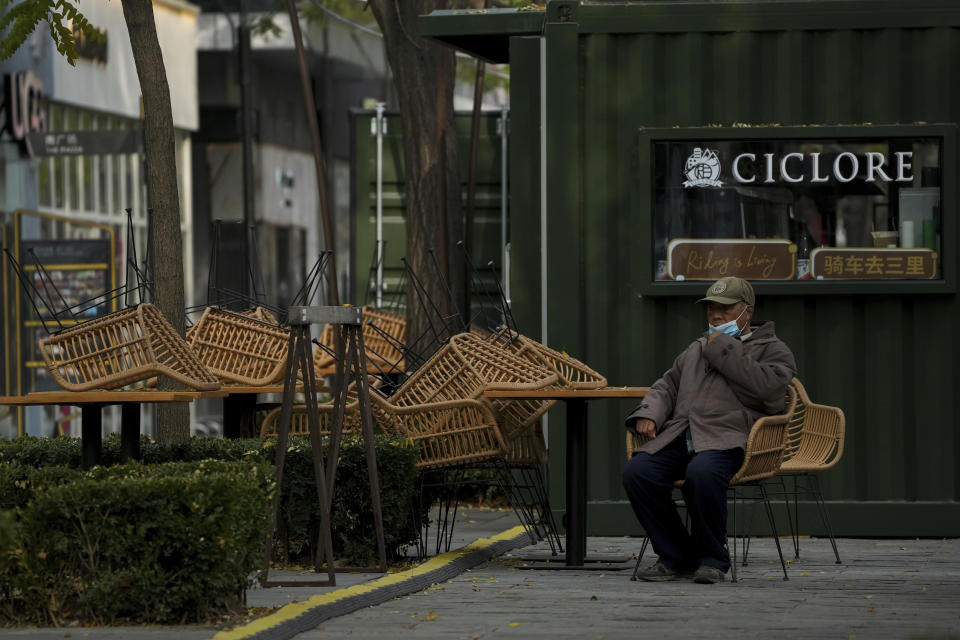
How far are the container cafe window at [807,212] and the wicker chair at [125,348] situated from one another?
3.88 m

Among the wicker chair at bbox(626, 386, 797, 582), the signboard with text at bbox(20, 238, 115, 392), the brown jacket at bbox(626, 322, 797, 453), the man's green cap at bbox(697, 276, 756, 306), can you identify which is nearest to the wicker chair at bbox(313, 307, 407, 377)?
the signboard with text at bbox(20, 238, 115, 392)

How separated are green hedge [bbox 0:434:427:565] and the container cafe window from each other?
2.90 metres

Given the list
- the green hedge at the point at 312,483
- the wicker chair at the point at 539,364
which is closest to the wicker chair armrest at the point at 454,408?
the green hedge at the point at 312,483

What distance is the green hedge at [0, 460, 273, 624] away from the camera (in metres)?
7.23

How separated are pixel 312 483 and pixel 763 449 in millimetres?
2186

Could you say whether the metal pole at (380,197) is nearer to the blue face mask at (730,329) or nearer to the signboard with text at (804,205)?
the signboard with text at (804,205)

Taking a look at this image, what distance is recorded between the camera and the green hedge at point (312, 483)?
947cm

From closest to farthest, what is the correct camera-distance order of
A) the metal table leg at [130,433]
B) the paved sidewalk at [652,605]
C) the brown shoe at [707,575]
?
the paved sidewalk at [652,605] → the metal table leg at [130,433] → the brown shoe at [707,575]

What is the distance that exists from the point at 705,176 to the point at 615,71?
0.85 metres

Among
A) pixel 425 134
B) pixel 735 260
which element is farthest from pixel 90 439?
pixel 425 134

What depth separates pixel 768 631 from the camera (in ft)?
24.2

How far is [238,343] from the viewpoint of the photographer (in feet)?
35.6

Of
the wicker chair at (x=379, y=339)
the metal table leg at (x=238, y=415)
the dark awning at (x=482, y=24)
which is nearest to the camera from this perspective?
the metal table leg at (x=238, y=415)

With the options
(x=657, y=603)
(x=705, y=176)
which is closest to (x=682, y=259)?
(x=705, y=176)
